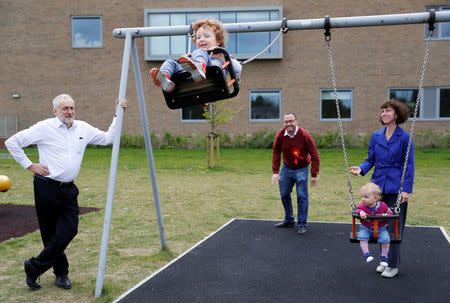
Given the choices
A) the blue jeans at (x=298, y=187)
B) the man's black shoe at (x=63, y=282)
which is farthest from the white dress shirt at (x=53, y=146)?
the blue jeans at (x=298, y=187)

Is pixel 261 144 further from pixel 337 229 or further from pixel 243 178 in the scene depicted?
pixel 337 229

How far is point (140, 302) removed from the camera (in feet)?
14.6

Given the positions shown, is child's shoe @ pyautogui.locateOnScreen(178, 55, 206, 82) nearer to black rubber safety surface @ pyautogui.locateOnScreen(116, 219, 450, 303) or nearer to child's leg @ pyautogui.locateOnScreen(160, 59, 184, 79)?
child's leg @ pyautogui.locateOnScreen(160, 59, 184, 79)

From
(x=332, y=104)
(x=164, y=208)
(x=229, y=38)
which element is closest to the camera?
(x=164, y=208)

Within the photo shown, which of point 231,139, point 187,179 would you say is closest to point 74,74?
point 231,139

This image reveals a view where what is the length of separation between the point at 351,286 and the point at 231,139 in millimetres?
20945

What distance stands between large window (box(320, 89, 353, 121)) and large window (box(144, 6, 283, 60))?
10.2 ft

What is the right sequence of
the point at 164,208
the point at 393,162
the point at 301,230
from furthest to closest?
the point at 164,208
the point at 301,230
the point at 393,162

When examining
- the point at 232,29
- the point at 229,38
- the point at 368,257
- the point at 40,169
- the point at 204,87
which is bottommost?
the point at 368,257

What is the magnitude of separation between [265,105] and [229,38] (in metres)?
3.87

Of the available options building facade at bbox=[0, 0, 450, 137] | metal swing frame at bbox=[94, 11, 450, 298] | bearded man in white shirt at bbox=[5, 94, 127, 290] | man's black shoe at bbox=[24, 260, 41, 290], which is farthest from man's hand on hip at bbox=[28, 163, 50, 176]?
building facade at bbox=[0, 0, 450, 137]

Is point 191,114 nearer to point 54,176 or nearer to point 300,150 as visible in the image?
point 300,150

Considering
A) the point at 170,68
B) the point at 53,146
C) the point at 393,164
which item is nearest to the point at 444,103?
the point at 393,164

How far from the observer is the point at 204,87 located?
500 cm
